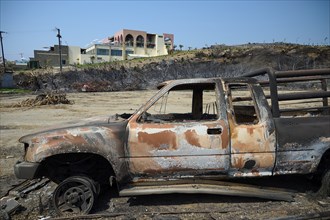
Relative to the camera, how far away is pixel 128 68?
1645 inches

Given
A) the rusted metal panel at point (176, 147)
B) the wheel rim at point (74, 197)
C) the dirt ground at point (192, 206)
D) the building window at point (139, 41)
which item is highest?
the building window at point (139, 41)

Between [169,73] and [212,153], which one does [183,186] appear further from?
[169,73]

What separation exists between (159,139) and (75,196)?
1.50 meters

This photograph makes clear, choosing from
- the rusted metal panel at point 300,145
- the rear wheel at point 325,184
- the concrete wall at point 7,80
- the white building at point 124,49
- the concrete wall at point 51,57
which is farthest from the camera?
the white building at point 124,49

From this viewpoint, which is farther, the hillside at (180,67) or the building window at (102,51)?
the building window at (102,51)

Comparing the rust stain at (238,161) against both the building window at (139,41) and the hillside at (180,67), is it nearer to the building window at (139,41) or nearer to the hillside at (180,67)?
the hillside at (180,67)

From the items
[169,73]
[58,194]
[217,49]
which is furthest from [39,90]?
[58,194]

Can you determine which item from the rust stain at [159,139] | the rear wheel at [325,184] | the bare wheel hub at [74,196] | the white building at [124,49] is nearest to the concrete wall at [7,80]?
the white building at [124,49]

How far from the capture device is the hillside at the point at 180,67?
39.0 m

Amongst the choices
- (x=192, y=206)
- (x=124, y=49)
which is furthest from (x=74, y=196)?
(x=124, y=49)

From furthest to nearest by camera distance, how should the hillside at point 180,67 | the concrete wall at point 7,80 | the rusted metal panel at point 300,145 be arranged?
the concrete wall at point 7,80 < the hillside at point 180,67 < the rusted metal panel at point 300,145

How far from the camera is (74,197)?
13.1 feet

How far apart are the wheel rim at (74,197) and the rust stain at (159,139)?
1079 mm

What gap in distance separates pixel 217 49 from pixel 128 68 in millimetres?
14222
